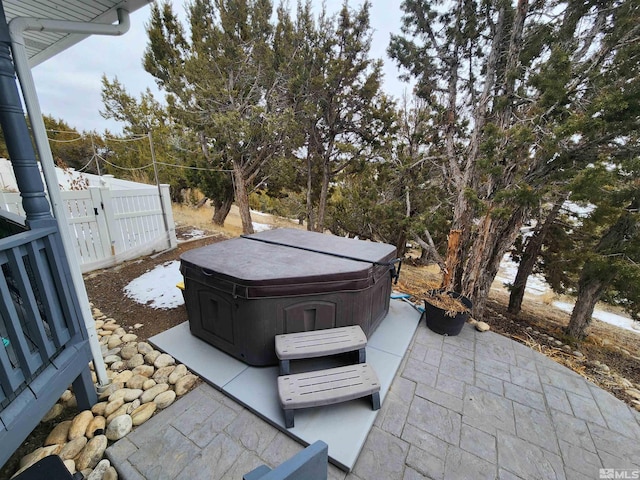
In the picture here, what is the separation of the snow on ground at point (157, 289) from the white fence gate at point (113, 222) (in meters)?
0.81

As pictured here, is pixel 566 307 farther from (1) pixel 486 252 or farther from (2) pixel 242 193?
(2) pixel 242 193

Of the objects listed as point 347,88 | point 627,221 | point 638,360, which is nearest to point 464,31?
point 347,88

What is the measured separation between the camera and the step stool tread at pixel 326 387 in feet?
5.27

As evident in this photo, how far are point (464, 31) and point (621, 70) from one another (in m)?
2.34

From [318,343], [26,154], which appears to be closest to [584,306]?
[318,343]

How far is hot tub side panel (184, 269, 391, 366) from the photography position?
1974mm

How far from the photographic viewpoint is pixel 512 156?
3186 millimetres

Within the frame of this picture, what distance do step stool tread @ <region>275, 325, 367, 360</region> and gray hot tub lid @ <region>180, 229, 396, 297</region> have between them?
Result: 1.18 ft

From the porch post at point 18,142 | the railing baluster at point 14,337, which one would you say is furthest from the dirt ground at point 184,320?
the porch post at point 18,142

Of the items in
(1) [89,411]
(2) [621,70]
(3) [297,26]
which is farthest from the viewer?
(3) [297,26]

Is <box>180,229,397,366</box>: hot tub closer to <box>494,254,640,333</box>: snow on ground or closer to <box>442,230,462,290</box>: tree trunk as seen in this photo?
<box>442,230,462,290</box>: tree trunk

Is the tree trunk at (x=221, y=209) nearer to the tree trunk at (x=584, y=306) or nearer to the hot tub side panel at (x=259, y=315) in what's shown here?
the hot tub side panel at (x=259, y=315)

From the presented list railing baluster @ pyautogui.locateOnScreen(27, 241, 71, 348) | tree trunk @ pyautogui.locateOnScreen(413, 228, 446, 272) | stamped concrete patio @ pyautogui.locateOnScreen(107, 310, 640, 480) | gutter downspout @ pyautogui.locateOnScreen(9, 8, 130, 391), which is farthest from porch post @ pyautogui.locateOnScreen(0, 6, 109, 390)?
tree trunk @ pyautogui.locateOnScreen(413, 228, 446, 272)

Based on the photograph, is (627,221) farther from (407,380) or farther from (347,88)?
(347,88)
